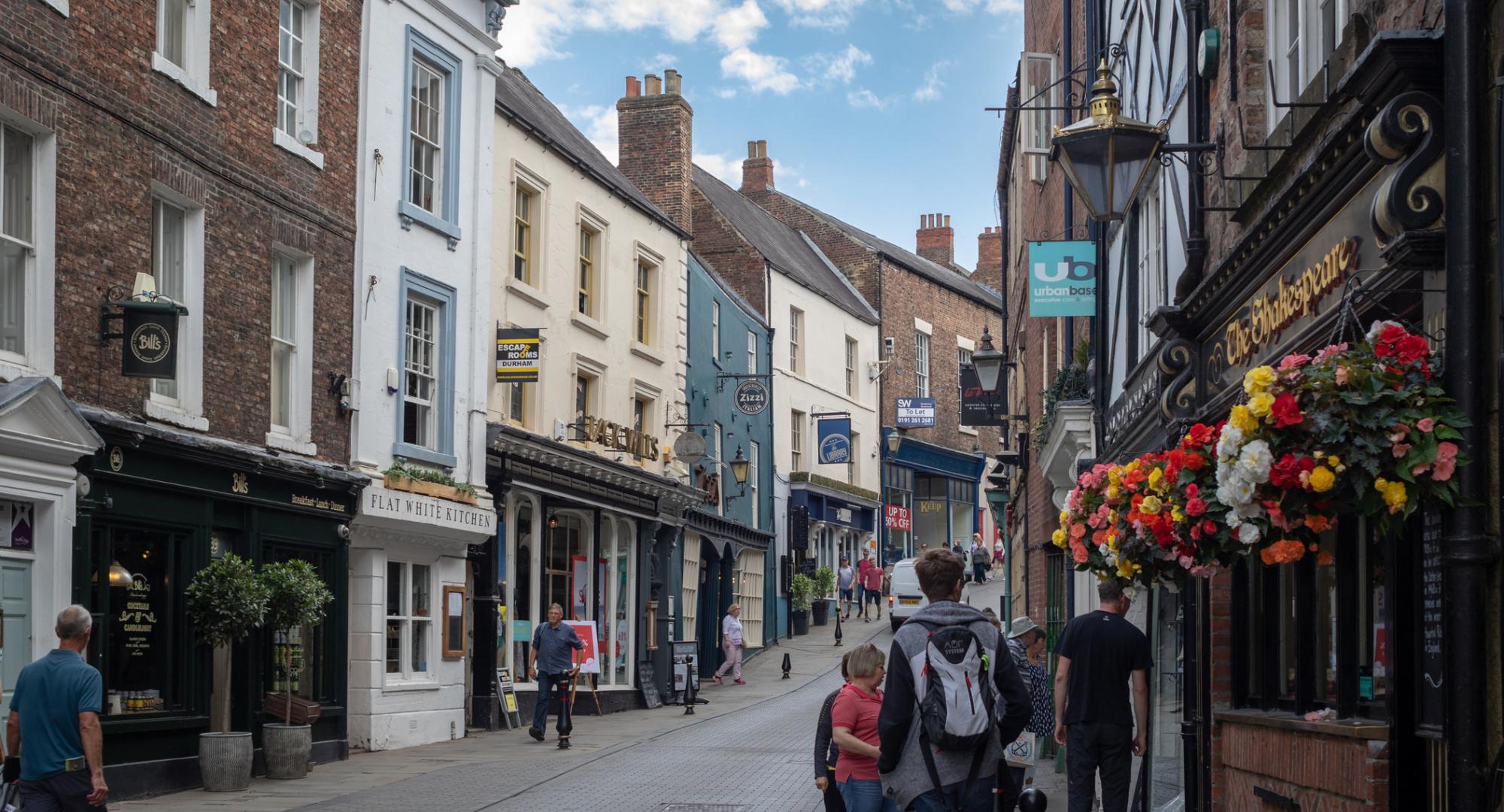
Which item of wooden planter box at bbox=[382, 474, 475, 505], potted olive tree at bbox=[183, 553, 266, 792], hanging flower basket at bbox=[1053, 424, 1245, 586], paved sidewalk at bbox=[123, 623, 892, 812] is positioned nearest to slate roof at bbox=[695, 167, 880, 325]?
paved sidewalk at bbox=[123, 623, 892, 812]

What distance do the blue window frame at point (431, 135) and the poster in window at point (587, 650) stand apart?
20.1 ft

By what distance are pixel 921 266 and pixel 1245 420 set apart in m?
47.5

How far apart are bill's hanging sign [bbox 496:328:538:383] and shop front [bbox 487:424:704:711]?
0.79 meters

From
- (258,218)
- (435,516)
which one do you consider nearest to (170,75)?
(258,218)

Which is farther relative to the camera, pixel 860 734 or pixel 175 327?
pixel 175 327

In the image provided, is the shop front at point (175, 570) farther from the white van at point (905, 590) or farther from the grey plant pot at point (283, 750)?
the white van at point (905, 590)

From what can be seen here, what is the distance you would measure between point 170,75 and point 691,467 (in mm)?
19014

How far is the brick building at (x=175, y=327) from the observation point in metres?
13.3

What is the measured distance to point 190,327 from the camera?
619 inches

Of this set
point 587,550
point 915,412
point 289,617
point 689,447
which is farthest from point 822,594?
point 289,617

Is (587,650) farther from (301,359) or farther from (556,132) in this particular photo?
(556,132)

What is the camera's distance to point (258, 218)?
17062 mm

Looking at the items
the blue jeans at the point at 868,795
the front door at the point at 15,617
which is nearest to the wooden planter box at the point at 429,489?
the front door at the point at 15,617

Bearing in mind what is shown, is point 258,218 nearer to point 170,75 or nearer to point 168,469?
point 170,75
